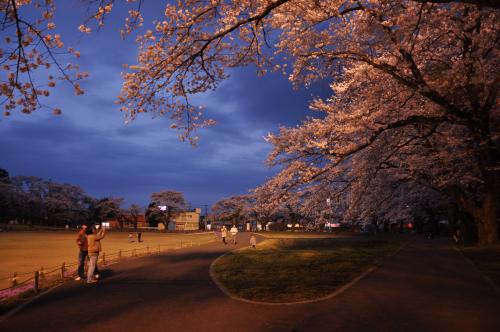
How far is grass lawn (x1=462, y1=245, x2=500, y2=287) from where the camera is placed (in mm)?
13062

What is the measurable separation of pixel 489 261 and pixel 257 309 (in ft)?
39.2

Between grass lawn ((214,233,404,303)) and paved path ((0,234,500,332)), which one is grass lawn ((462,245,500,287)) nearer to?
paved path ((0,234,500,332))

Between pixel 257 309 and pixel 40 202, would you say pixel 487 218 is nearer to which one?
pixel 257 309

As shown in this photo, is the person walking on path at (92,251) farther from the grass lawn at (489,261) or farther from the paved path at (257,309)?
the grass lawn at (489,261)

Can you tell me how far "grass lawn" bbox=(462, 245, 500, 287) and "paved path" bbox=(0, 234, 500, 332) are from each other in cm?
76

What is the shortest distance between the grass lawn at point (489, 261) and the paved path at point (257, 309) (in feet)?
2.50

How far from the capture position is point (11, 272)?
16531mm

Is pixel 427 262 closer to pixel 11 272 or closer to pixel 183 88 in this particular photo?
pixel 183 88

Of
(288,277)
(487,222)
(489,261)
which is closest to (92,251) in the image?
(288,277)

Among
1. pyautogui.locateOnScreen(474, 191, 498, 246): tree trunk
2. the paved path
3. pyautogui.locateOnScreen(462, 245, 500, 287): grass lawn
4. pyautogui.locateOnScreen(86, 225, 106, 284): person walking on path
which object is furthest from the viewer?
pyautogui.locateOnScreen(474, 191, 498, 246): tree trunk

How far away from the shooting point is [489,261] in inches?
648

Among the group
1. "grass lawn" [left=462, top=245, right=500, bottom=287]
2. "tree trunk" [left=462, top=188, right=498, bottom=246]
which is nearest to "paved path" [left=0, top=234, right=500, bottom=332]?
"grass lawn" [left=462, top=245, right=500, bottom=287]

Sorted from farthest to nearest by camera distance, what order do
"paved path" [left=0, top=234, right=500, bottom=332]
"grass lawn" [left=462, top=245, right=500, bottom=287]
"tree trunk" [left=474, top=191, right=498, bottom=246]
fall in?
"tree trunk" [left=474, top=191, right=498, bottom=246] → "grass lawn" [left=462, top=245, right=500, bottom=287] → "paved path" [left=0, top=234, right=500, bottom=332]

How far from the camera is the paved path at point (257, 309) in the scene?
738 centimetres
